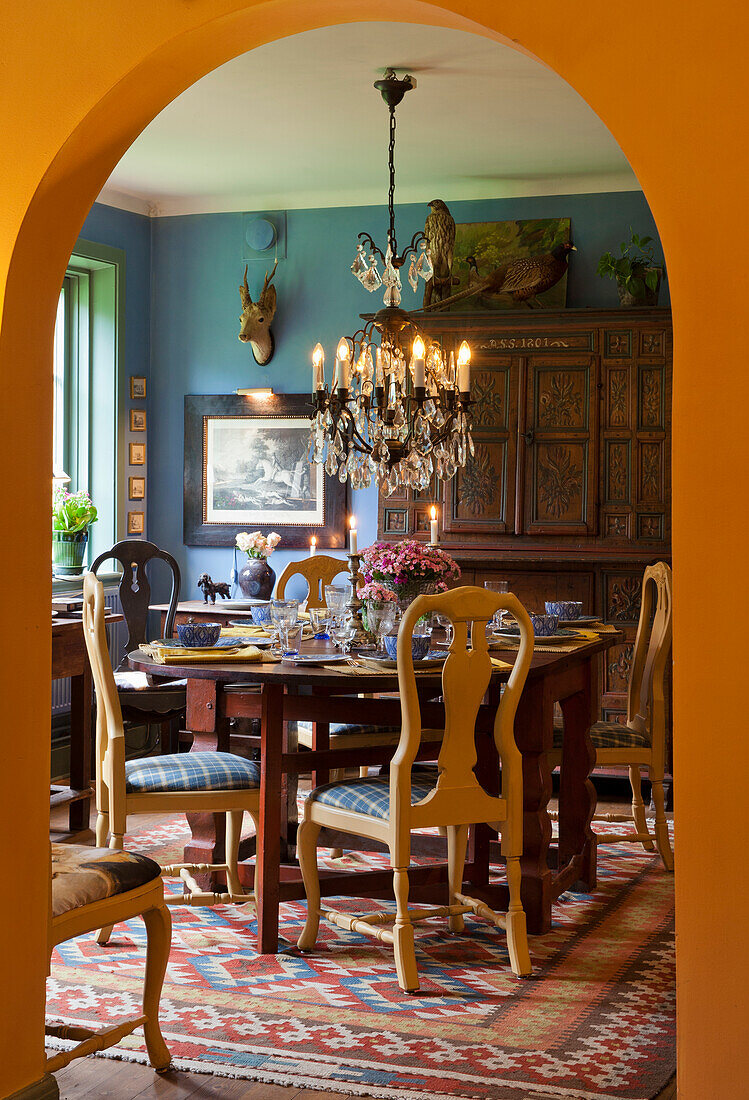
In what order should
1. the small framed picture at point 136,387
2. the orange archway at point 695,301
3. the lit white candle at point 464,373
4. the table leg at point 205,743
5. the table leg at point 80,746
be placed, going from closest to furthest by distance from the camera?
the orange archway at point 695,301, the table leg at point 205,743, the lit white candle at point 464,373, the table leg at point 80,746, the small framed picture at point 136,387

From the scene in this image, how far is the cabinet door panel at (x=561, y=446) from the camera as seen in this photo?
5.60 m

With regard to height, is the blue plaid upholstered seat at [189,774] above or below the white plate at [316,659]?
below

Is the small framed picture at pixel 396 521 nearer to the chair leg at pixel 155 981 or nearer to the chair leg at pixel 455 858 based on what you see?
the chair leg at pixel 455 858

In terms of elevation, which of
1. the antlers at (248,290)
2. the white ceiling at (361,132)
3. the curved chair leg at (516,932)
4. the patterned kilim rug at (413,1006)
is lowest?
the patterned kilim rug at (413,1006)

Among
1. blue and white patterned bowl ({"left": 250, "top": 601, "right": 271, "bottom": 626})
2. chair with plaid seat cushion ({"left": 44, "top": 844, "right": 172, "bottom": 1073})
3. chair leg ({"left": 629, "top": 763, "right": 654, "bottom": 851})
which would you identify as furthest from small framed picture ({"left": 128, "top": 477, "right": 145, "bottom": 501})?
chair with plaid seat cushion ({"left": 44, "top": 844, "right": 172, "bottom": 1073})

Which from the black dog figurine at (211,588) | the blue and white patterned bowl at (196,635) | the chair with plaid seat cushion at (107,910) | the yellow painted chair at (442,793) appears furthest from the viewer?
the black dog figurine at (211,588)

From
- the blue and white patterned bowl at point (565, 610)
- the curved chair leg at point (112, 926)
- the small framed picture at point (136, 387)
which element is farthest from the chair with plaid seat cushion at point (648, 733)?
the small framed picture at point (136, 387)

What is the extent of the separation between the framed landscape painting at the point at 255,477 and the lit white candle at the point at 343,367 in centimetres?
220

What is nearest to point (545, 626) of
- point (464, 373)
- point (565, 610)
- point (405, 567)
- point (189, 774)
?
point (565, 610)

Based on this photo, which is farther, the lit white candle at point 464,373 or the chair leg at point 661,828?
the lit white candle at point 464,373

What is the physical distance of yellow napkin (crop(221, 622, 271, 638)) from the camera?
13.5 feet

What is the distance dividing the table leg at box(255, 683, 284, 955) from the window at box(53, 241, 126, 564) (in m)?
3.34

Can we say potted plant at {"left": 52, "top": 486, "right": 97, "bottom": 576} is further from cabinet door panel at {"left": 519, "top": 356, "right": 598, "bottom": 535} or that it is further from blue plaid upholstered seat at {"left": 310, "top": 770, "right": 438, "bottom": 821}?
blue plaid upholstered seat at {"left": 310, "top": 770, "right": 438, "bottom": 821}

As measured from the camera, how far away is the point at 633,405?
219 inches
